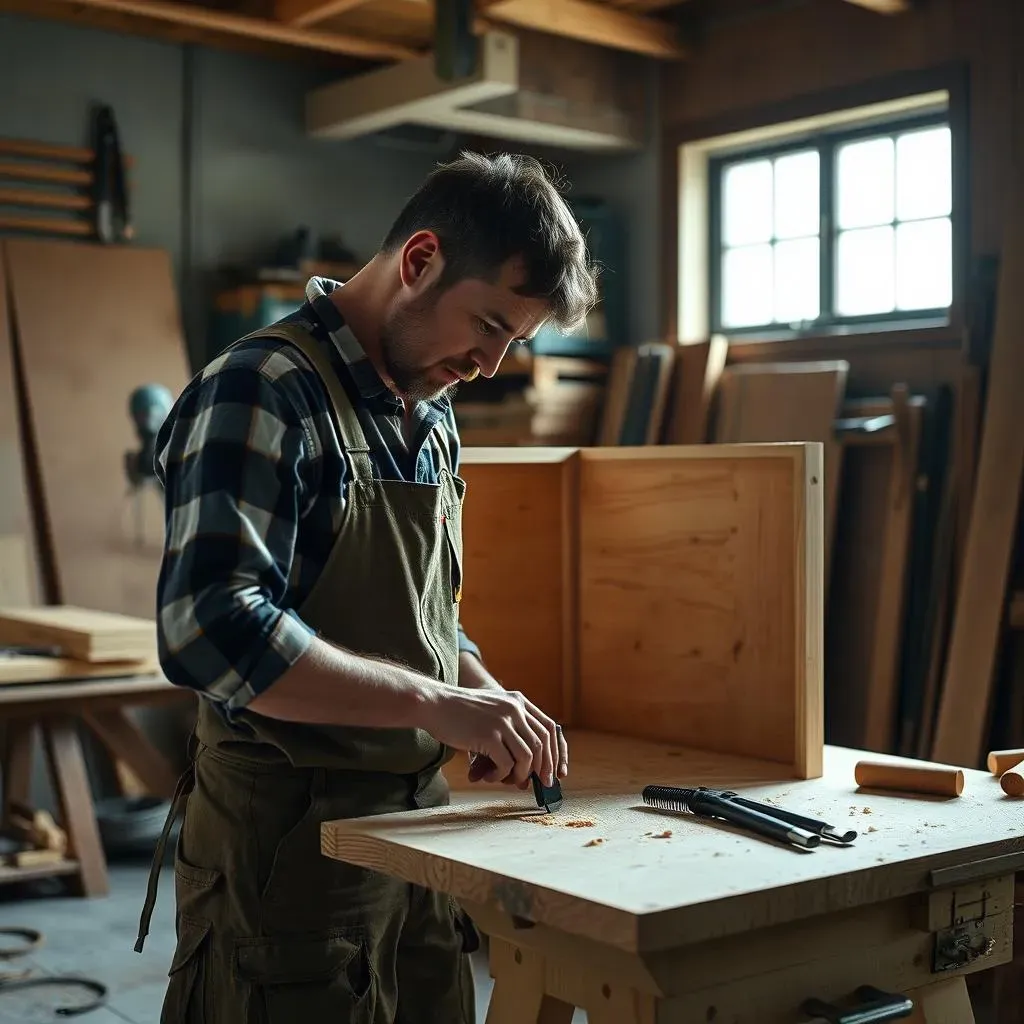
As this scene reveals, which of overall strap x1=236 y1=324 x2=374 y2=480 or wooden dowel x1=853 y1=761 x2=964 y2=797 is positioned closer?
overall strap x1=236 y1=324 x2=374 y2=480

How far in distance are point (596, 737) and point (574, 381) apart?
3.21 meters

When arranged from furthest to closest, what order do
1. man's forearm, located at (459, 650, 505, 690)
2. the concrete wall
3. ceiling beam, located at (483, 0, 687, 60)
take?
the concrete wall, ceiling beam, located at (483, 0, 687, 60), man's forearm, located at (459, 650, 505, 690)

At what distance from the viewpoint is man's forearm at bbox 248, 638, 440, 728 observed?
1584mm

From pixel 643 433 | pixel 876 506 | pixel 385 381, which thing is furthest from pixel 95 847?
pixel 385 381

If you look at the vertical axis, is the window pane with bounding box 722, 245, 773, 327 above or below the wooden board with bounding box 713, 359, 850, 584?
above

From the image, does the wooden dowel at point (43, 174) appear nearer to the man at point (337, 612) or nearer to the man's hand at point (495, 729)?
the man at point (337, 612)

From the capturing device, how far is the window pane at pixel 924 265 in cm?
466

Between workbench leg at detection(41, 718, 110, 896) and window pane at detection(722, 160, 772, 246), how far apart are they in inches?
120

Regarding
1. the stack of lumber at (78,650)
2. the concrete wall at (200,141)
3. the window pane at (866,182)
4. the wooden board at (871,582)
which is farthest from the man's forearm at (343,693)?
the concrete wall at (200,141)

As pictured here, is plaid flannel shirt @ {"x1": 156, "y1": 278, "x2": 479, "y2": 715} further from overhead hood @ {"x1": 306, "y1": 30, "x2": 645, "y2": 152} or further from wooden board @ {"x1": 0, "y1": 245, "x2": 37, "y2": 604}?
wooden board @ {"x1": 0, "y1": 245, "x2": 37, "y2": 604}

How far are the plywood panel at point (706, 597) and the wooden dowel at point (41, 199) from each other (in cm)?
347

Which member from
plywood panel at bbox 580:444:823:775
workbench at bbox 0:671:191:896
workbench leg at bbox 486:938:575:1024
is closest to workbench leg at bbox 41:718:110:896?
workbench at bbox 0:671:191:896

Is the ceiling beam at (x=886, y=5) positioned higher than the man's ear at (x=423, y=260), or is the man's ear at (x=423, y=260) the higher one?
the ceiling beam at (x=886, y=5)

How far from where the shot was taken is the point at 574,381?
5.51 metres
